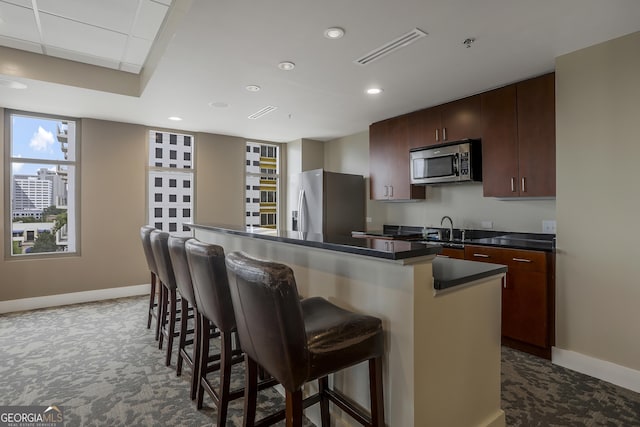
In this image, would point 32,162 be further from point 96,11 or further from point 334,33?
point 334,33

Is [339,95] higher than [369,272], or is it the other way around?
[339,95]

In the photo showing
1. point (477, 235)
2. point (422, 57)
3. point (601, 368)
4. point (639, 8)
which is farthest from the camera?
point (477, 235)

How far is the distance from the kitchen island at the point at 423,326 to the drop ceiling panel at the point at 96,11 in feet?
7.16

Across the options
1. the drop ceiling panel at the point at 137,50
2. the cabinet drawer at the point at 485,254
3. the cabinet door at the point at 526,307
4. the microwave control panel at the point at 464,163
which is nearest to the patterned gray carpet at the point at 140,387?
the cabinet door at the point at 526,307

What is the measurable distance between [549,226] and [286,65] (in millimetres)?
2894

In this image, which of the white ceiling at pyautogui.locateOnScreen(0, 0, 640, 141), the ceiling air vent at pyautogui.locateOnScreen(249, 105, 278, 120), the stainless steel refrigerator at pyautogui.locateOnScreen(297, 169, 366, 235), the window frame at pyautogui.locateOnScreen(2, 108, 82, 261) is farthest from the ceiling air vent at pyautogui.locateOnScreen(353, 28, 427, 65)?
the window frame at pyautogui.locateOnScreen(2, 108, 82, 261)

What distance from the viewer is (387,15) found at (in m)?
2.08

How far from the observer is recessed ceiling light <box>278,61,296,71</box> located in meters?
2.77

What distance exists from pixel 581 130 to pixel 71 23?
411 cm

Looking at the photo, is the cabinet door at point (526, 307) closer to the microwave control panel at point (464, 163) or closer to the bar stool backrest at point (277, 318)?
the microwave control panel at point (464, 163)

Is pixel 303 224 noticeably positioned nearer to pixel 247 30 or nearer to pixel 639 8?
pixel 247 30

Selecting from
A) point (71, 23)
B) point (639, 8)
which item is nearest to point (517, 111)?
point (639, 8)

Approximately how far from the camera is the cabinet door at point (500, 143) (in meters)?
3.15

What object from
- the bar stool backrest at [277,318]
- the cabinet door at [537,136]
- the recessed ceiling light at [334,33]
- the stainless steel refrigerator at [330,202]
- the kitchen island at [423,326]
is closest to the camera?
the bar stool backrest at [277,318]
